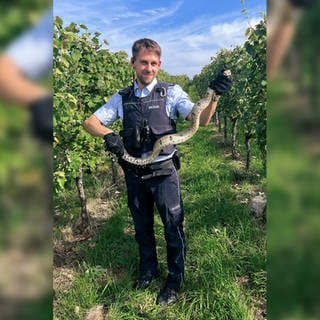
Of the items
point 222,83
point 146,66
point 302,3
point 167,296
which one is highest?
point 146,66

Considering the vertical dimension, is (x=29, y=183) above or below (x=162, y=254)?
above

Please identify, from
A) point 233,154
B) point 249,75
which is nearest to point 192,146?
point 233,154

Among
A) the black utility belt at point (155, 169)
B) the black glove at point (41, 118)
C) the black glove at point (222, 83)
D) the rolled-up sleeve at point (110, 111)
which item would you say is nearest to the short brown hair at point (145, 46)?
the rolled-up sleeve at point (110, 111)

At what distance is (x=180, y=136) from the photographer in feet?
11.0

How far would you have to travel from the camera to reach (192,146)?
10.9 meters

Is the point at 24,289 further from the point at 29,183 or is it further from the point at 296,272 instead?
the point at 296,272

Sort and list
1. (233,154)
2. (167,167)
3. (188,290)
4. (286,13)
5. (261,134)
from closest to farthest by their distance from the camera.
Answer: (286,13)
(167,167)
(188,290)
(261,134)
(233,154)

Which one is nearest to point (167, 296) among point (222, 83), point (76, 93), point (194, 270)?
point (194, 270)

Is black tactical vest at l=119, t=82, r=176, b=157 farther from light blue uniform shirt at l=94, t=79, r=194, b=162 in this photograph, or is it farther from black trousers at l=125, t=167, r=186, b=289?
black trousers at l=125, t=167, r=186, b=289

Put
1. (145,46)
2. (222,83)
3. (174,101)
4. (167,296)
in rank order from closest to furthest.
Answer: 1. (222,83)
2. (145,46)
3. (174,101)
4. (167,296)

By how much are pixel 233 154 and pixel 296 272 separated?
29.9ft

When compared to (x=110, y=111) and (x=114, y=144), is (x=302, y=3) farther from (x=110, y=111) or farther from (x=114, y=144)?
(x=110, y=111)

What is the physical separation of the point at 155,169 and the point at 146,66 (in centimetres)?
86

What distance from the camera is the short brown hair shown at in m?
3.31
